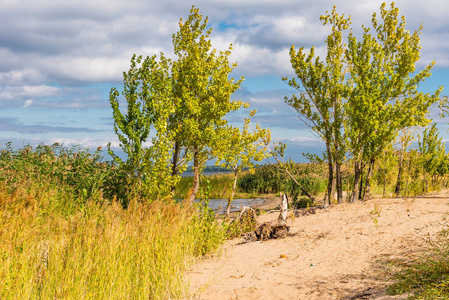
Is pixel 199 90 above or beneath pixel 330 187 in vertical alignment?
above

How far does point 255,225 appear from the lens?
34.3ft

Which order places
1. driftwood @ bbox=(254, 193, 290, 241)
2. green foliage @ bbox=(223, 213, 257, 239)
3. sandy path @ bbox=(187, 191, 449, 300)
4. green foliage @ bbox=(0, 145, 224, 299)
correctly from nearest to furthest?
green foliage @ bbox=(0, 145, 224, 299) → sandy path @ bbox=(187, 191, 449, 300) → driftwood @ bbox=(254, 193, 290, 241) → green foliage @ bbox=(223, 213, 257, 239)

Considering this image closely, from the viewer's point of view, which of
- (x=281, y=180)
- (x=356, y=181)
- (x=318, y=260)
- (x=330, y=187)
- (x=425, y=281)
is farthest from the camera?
(x=281, y=180)

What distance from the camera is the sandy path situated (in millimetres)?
5148

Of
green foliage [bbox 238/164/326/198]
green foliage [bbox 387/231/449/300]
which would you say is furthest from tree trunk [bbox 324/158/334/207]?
green foliage [bbox 387/231/449/300]

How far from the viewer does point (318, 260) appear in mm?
6496

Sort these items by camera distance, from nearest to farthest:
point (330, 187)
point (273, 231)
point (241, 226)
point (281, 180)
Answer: point (273, 231)
point (241, 226)
point (330, 187)
point (281, 180)

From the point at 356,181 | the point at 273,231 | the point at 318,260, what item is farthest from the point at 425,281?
the point at 356,181

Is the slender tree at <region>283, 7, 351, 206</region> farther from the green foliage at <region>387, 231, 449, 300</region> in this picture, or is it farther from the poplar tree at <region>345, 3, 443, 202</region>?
the green foliage at <region>387, 231, 449, 300</region>

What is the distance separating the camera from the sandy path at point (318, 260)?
5148mm

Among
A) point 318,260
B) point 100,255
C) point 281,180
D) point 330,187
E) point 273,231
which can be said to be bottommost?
point 318,260

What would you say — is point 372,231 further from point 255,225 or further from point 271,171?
point 271,171

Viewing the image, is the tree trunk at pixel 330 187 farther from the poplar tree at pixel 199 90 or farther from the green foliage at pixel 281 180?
the green foliage at pixel 281 180

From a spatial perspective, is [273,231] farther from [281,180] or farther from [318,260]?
[281,180]
